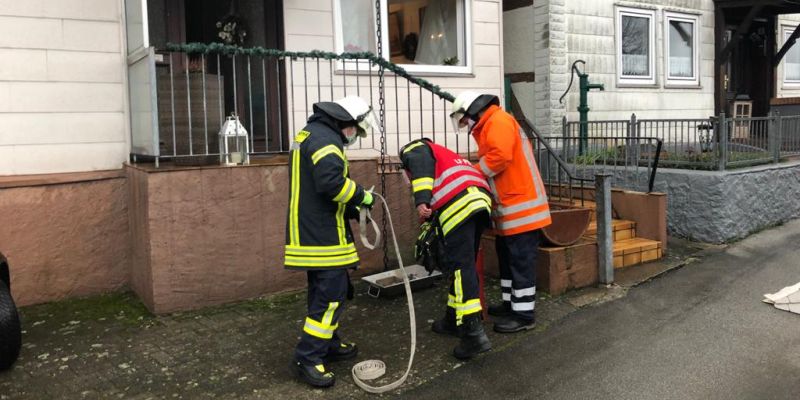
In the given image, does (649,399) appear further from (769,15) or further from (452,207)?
(769,15)

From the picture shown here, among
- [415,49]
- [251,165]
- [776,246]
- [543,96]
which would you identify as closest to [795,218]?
[776,246]

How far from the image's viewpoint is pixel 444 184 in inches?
182

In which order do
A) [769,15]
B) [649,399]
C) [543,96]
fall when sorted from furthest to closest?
1. [769,15]
2. [543,96]
3. [649,399]

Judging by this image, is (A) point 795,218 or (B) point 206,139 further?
(A) point 795,218

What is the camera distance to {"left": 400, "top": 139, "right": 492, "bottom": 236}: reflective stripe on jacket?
453cm

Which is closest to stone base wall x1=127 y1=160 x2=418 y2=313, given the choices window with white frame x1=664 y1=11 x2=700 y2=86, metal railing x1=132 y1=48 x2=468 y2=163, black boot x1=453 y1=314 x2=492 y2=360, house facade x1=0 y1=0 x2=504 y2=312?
house facade x1=0 y1=0 x2=504 y2=312

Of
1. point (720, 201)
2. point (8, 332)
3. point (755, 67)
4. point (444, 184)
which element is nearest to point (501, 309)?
point (444, 184)

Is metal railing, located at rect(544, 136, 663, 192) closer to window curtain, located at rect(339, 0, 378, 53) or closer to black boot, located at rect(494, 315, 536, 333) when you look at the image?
window curtain, located at rect(339, 0, 378, 53)

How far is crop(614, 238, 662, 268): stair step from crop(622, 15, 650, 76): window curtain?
4.78 m

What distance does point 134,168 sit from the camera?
5.71 m

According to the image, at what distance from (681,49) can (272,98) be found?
803cm

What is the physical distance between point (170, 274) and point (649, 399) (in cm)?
377

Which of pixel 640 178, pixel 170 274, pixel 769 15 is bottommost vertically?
pixel 170 274

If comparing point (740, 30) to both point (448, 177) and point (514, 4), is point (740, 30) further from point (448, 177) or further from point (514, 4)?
point (448, 177)
